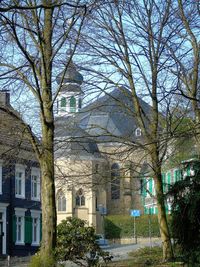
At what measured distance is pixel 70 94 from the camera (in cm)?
2027

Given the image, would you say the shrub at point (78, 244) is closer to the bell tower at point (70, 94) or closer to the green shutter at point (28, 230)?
the bell tower at point (70, 94)

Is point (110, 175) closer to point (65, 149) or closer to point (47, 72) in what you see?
point (65, 149)

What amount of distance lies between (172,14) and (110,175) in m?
5.91

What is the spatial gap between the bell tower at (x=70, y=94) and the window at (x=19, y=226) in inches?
853

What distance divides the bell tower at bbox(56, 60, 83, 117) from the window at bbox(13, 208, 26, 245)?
21675 mm

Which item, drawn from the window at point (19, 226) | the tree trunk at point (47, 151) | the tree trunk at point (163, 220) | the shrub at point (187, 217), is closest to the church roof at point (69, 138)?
the tree trunk at point (47, 151)

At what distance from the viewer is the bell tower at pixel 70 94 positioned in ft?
64.2

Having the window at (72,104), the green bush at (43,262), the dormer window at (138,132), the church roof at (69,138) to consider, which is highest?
the window at (72,104)

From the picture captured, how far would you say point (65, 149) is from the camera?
20.3m

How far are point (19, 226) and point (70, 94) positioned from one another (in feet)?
76.6

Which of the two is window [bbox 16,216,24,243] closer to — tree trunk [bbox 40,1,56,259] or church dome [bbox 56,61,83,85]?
church dome [bbox 56,61,83,85]

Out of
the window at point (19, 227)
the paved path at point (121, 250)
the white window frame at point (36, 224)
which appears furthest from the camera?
the white window frame at point (36, 224)

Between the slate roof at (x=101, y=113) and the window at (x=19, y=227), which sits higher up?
the slate roof at (x=101, y=113)

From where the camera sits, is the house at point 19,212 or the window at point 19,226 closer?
the house at point 19,212
